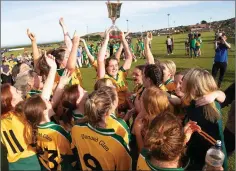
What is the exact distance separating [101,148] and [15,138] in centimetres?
113

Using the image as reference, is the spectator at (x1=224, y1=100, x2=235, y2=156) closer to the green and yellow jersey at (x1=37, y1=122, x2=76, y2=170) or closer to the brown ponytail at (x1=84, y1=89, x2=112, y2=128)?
the brown ponytail at (x1=84, y1=89, x2=112, y2=128)

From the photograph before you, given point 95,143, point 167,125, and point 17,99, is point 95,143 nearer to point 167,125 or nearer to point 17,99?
point 167,125

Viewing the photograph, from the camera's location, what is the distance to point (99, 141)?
8.61ft

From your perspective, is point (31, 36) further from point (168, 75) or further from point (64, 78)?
point (168, 75)

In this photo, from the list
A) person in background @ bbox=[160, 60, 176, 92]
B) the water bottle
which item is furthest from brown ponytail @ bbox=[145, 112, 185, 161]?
person in background @ bbox=[160, 60, 176, 92]

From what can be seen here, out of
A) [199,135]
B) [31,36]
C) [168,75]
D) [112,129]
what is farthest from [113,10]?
[112,129]

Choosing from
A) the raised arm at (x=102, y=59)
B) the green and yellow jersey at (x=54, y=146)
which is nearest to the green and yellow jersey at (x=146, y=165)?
the green and yellow jersey at (x=54, y=146)

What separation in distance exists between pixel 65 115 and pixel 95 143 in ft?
4.32

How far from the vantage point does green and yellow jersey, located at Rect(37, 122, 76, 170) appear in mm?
3020

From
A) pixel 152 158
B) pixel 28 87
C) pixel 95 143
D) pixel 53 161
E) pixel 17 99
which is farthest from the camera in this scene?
pixel 28 87

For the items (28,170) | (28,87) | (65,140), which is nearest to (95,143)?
(65,140)

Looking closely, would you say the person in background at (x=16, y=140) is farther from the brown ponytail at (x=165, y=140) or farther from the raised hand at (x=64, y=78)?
the brown ponytail at (x=165, y=140)

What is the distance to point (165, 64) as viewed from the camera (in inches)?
179

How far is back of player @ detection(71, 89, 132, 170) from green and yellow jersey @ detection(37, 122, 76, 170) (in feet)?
1.05
